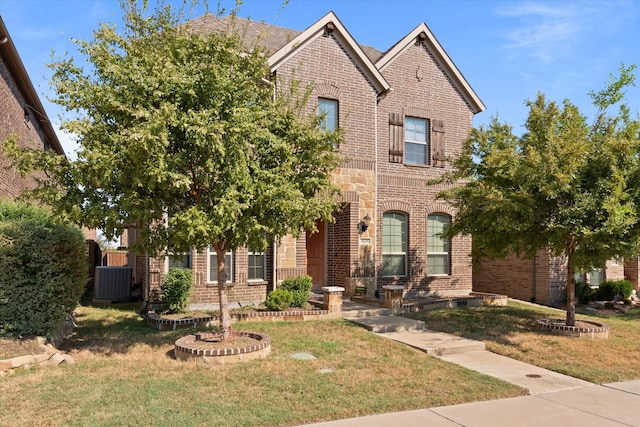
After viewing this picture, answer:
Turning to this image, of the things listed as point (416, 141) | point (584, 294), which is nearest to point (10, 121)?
point (416, 141)

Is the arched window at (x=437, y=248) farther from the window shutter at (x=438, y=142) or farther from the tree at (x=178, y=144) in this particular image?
the tree at (x=178, y=144)

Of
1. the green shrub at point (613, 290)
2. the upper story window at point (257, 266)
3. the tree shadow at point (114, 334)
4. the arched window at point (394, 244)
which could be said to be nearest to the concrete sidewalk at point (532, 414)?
the tree shadow at point (114, 334)

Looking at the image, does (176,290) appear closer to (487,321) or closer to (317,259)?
(317,259)

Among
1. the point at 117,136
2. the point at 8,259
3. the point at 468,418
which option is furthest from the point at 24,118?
the point at 468,418

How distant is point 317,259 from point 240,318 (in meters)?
4.84

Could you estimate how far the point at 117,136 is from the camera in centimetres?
734

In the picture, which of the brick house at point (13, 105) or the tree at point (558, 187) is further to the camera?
the brick house at point (13, 105)

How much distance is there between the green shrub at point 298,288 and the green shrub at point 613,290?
1232 centimetres

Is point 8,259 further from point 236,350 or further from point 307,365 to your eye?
point 307,365

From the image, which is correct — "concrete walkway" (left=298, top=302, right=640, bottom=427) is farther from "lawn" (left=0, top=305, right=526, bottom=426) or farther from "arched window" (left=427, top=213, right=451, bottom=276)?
"arched window" (left=427, top=213, right=451, bottom=276)

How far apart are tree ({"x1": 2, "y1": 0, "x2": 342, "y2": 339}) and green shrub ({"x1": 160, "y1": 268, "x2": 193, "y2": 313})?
11.1ft

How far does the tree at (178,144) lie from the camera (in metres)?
7.48

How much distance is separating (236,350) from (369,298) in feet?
22.3

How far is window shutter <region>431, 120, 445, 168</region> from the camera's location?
669 inches
